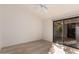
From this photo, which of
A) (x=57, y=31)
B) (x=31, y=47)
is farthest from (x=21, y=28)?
(x=57, y=31)

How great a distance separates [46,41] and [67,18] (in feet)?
1.59

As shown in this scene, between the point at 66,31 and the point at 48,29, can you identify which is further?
the point at 48,29

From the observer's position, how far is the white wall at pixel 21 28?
116 centimetres

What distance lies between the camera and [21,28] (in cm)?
117

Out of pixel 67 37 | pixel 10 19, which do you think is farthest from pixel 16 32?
pixel 67 37

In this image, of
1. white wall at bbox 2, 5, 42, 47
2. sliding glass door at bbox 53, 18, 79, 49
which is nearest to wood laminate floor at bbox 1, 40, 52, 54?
white wall at bbox 2, 5, 42, 47

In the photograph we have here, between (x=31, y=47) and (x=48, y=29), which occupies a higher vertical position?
(x=48, y=29)

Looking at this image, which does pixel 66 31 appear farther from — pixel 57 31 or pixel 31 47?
pixel 31 47

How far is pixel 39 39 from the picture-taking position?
1259mm

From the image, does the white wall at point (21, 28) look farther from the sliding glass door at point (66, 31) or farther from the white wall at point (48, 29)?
the sliding glass door at point (66, 31)

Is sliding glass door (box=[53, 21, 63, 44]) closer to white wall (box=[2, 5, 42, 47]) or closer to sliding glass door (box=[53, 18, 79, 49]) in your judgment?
sliding glass door (box=[53, 18, 79, 49])

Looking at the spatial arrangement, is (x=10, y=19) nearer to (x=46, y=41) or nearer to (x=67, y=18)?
(x=46, y=41)

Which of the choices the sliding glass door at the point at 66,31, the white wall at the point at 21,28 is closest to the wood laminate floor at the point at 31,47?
the white wall at the point at 21,28

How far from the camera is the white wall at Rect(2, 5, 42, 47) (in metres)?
1.16
